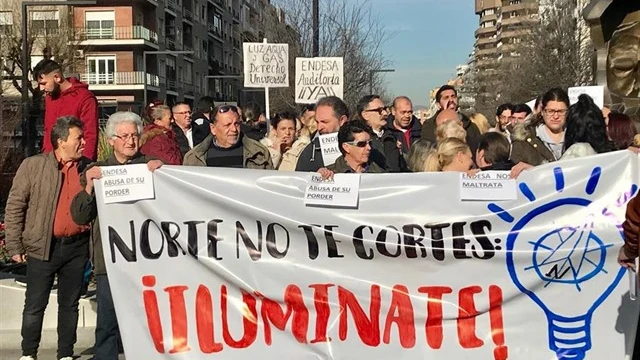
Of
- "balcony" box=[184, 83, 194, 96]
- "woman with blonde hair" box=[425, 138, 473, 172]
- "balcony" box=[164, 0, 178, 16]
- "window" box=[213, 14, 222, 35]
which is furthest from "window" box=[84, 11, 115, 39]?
"woman with blonde hair" box=[425, 138, 473, 172]

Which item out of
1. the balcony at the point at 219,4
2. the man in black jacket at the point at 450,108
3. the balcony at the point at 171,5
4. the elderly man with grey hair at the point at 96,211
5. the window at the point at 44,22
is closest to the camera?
the elderly man with grey hair at the point at 96,211

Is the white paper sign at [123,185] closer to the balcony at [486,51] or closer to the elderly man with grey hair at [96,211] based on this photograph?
the elderly man with grey hair at [96,211]

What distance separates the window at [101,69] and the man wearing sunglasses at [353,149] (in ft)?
183

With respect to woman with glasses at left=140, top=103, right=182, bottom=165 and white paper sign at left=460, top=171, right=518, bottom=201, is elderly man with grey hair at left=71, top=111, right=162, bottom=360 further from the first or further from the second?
white paper sign at left=460, top=171, right=518, bottom=201

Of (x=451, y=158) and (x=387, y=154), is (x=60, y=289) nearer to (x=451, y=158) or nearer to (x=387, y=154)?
(x=387, y=154)

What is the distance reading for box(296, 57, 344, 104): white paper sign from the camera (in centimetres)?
1297

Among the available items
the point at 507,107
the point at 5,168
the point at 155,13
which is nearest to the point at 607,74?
the point at 507,107

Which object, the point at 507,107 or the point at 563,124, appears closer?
the point at 563,124

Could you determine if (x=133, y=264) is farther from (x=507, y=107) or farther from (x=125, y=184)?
(x=507, y=107)

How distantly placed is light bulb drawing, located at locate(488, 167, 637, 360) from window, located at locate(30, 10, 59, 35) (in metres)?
42.4

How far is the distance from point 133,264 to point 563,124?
11.6ft

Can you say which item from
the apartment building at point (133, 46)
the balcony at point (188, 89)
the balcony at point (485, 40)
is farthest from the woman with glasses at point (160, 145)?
the balcony at point (485, 40)

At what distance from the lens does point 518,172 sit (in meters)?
5.21

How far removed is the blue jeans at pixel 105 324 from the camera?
18.5 feet
